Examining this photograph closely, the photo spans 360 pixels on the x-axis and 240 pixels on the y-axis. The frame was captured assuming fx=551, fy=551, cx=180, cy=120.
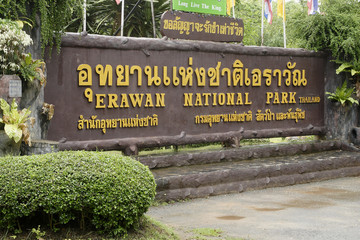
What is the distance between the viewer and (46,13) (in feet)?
27.8

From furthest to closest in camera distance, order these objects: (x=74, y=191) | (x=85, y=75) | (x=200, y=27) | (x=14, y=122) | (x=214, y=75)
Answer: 1. (x=214, y=75)
2. (x=200, y=27)
3. (x=85, y=75)
4. (x=14, y=122)
5. (x=74, y=191)

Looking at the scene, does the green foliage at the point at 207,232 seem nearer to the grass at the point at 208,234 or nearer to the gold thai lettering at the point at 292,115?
the grass at the point at 208,234

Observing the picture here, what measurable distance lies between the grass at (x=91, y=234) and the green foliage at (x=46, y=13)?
12.0 ft

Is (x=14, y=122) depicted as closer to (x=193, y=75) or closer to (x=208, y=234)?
(x=208, y=234)

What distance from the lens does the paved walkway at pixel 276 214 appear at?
7105 millimetres

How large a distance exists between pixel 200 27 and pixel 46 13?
141 inches

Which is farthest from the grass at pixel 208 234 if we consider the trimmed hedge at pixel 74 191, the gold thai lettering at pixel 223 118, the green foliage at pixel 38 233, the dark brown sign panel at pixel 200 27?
the dark brown sign panel at pixel 200 27

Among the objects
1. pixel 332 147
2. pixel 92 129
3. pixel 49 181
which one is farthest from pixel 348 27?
pixel 49 181

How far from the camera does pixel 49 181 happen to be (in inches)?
226

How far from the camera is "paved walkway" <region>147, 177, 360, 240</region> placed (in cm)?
711

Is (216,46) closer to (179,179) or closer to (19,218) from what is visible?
(179,179)

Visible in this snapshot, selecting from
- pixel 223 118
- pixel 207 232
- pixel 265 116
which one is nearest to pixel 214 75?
pixel 223 118

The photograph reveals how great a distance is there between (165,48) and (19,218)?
17.8 feet

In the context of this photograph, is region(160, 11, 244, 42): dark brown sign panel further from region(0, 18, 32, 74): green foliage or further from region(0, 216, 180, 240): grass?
region(0, 216, 180, 240): grass
